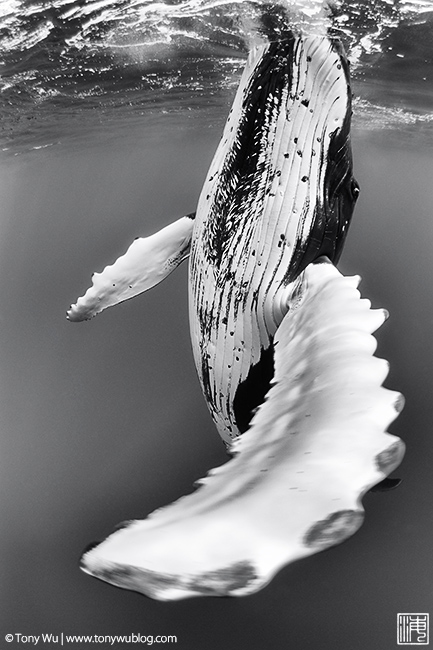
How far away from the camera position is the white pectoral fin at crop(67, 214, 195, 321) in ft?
3.47

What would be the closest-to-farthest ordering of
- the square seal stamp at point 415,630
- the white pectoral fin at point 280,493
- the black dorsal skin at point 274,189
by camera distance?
the white pectoral fin at point 280,493 < the black dorsal skin at point 274,189 < the square seal stamp at point 415,630

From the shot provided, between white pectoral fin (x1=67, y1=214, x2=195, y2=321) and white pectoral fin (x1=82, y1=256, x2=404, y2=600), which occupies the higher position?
white pectoral fin (x1=67, y1=214, x2=195, y2=321)

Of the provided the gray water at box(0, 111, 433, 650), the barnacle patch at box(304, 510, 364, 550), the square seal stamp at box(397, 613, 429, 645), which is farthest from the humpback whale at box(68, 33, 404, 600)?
the square seal stamp at box(397, 613, 429, 645)

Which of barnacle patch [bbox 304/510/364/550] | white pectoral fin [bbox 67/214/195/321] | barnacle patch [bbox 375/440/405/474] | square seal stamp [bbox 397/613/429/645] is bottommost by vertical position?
square seal stamp [bbox 397/613/429/645]

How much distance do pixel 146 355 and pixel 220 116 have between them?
56 centimetres

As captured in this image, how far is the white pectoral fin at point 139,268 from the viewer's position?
106 cm

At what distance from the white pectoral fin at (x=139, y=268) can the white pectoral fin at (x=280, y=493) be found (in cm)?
57

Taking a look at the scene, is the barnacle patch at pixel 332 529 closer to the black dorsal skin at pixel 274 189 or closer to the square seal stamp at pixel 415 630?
the black dorsal skin at pixel 274 189

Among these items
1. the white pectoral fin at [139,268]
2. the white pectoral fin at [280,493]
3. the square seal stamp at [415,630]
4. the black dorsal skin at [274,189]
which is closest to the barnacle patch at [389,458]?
the white pectoral fin at [280,493]

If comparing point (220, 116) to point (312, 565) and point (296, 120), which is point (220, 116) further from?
point (312, 565)

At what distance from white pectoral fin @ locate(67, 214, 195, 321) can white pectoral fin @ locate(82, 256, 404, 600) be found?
570 millimetres

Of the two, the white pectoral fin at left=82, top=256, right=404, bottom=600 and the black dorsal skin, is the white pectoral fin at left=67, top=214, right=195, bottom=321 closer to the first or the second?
the black dorsal skin

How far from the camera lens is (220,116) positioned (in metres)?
1.26

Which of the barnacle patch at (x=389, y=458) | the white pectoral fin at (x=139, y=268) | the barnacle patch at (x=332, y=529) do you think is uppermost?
the white pectoral fin at (x=139, y=268)
